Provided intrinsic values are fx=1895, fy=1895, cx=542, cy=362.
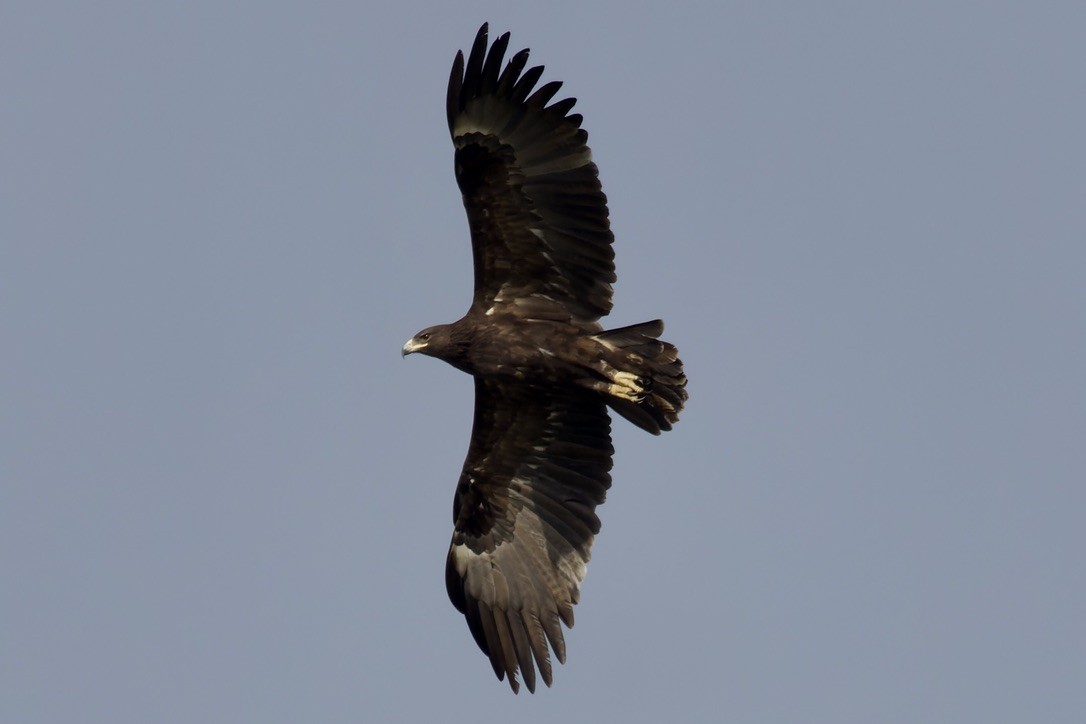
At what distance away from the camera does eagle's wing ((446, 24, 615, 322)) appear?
16766 millimetres

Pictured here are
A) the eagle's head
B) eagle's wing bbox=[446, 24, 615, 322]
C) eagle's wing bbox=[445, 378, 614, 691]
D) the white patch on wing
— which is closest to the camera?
eagle's wing bbox=[446, 24, 615, 322]

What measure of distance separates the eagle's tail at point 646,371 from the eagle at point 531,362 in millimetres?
13

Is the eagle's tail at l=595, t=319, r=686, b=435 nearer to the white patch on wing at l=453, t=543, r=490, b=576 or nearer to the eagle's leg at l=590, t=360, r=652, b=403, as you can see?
the eagle's leg at l=590, t=360, r=652, b=403

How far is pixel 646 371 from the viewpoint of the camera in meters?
16.9

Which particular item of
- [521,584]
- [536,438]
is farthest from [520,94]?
[521,584]

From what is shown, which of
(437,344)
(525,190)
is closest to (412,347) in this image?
(437,344)

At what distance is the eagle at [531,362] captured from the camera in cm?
1684

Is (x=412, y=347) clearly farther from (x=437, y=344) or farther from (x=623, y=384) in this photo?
(x=623, y=384)

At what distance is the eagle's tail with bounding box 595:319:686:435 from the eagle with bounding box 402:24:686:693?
0.01m

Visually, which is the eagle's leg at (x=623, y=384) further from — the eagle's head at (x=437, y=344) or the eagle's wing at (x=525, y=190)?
the eagle's head at (x=437, y=344)

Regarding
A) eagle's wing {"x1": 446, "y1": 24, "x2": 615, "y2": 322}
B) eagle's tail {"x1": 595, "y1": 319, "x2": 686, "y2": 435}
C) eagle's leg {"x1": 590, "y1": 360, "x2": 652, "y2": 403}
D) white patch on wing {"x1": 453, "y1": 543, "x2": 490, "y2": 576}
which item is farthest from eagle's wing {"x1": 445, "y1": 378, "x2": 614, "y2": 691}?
eagle's wing {"x1": 446, "y1": 24, "x2": 615, "y2": 322}

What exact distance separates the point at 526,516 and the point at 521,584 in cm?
68

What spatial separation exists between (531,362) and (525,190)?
1557 millimetres


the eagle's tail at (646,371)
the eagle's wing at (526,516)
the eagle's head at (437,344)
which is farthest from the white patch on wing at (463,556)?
the eagle's tail at (646,371)
